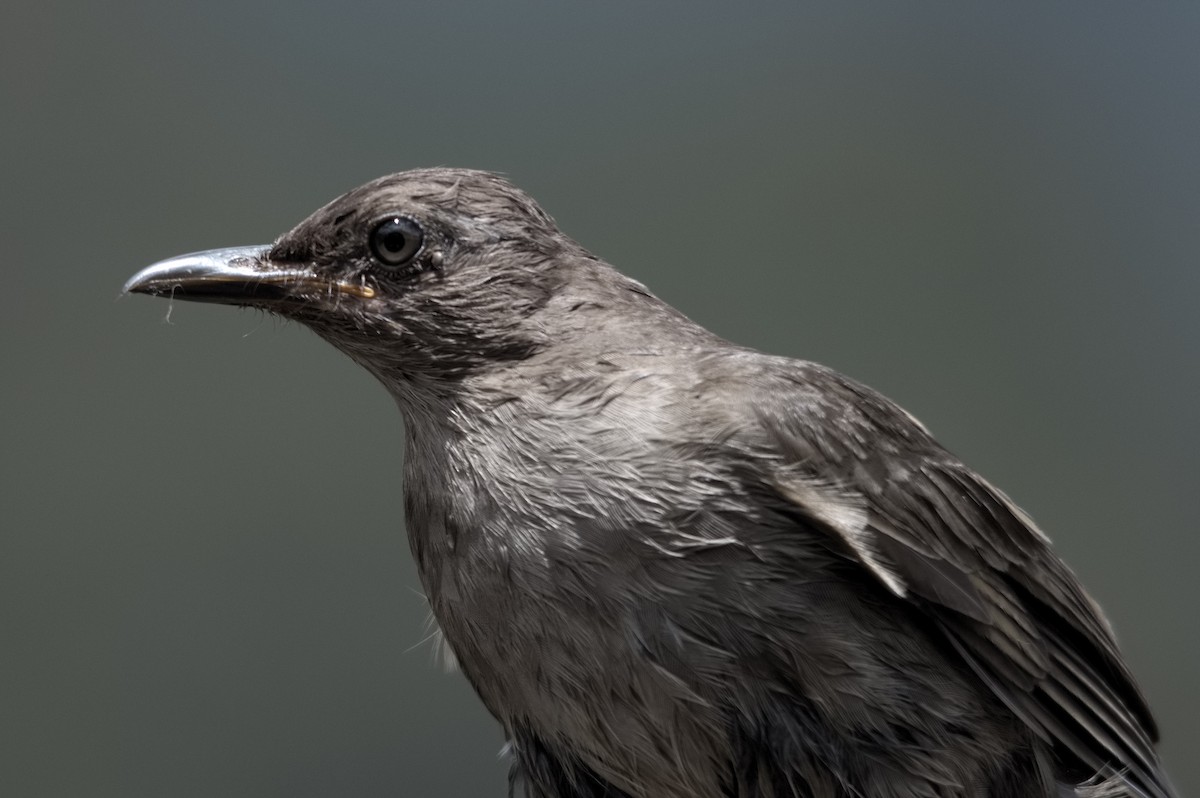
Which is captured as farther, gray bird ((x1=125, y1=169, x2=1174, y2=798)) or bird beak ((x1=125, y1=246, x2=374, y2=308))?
bird beak ((x1=125, y1=246, x2=374, y2=308))

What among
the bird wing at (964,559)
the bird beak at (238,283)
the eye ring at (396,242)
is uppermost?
the eye ring at (396,242)

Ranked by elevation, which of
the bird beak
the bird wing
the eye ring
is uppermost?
the eye ring

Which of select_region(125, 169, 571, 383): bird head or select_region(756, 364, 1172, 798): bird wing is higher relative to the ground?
select_region(125, 169, 571, 383): bird head

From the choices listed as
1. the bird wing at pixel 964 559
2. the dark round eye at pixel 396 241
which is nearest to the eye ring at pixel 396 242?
the dark round eye at pixel 396 241

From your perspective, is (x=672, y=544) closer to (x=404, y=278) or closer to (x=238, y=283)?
(x=404, y=278)

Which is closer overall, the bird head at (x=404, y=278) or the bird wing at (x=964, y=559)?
the bird wing at (x=964, y=559)

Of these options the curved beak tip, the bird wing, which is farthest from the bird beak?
the bird wing

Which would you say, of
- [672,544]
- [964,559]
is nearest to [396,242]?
[672,544]

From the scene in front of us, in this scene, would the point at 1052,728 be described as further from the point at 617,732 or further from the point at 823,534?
the point at 617,732

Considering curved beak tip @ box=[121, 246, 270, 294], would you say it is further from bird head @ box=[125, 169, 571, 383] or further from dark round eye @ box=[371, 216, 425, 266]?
dark round eye @ box=[371, 216, 425, 266]

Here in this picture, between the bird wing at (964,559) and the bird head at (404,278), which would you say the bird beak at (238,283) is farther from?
the bird wing at (964,559)
